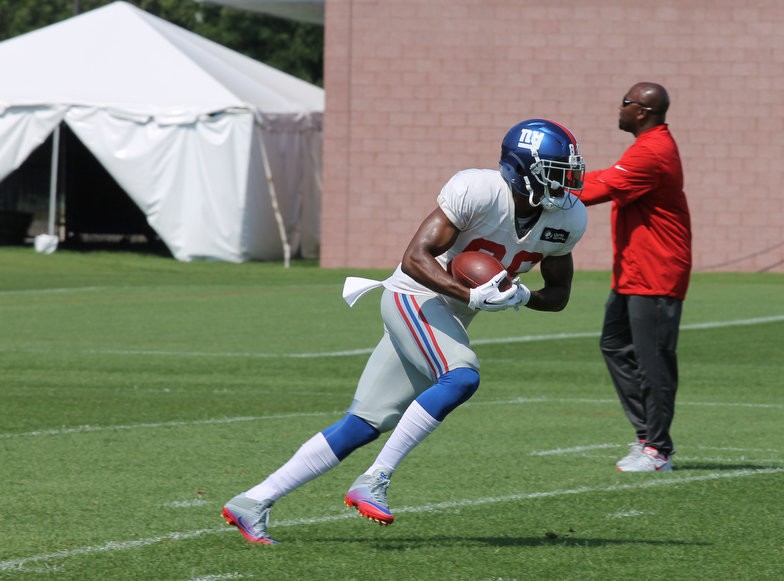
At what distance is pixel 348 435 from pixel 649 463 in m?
2.71

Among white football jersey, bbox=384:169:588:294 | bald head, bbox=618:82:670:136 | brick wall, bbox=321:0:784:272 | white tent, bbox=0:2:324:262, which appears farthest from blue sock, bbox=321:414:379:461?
brick wall, bbox=321:0:784:272

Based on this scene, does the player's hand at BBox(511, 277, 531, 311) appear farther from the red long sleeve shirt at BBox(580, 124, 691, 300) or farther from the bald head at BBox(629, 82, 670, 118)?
the bald head at BBox(629, 82, 670, 118)

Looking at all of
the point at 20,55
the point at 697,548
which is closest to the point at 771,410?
the point at 697,548

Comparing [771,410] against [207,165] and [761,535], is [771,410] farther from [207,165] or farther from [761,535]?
[207,165]

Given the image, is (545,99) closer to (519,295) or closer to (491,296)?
(519,295)

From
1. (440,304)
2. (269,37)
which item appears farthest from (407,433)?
(269,37)

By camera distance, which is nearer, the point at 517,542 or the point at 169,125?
the point at 517,542

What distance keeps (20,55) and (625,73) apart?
36.7ft

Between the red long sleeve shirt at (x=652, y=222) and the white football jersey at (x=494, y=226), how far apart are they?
191cm

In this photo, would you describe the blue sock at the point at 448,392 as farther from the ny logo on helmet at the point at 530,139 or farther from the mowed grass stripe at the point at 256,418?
the mowed grass stripe at the point at 256,418

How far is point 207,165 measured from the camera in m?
27.0

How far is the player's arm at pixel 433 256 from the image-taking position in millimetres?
5977

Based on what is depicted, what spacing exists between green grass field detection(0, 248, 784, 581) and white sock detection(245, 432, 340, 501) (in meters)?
0.25

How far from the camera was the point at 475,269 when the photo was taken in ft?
19.7
